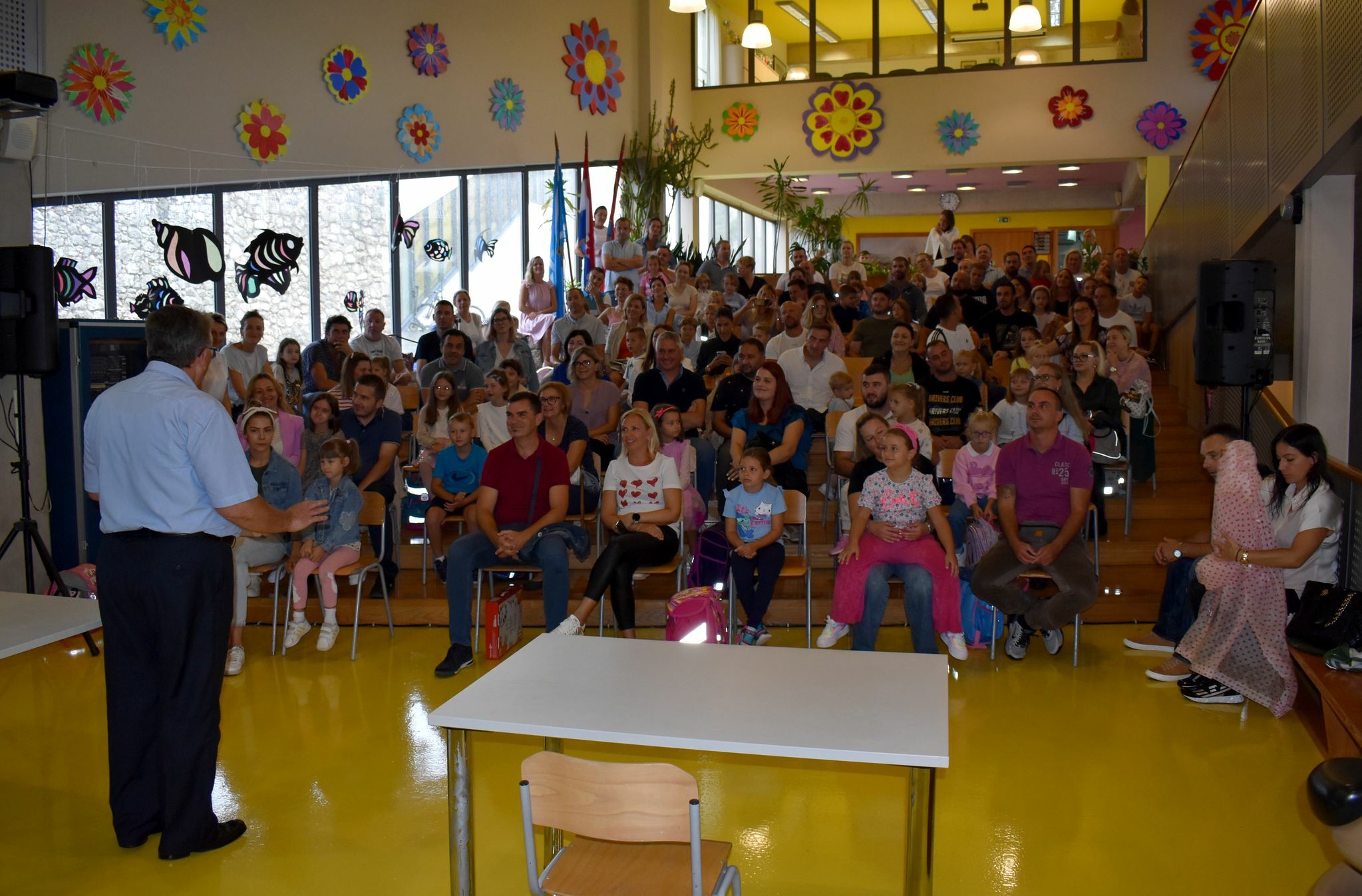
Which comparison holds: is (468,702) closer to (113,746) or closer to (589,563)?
(113,746)

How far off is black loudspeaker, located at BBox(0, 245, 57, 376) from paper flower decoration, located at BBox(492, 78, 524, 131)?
6440 millimetres

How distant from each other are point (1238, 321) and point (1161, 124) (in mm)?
8573

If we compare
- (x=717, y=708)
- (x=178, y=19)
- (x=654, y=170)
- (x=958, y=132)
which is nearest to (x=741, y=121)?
(x=654, y=170)

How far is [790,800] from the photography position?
12.5 ft

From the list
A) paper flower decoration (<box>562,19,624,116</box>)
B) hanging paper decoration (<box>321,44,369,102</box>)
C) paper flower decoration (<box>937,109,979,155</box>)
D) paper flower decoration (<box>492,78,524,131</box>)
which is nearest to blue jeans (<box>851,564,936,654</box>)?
hanging paper decoration (<box>321,44,369,102</box>)

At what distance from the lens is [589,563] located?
255 inches

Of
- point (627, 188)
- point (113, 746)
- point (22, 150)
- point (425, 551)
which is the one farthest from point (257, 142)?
point (113, 746)

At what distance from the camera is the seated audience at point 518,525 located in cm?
543

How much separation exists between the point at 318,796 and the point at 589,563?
2.76 m

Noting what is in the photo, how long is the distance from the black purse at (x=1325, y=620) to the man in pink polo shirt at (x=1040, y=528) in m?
0.96

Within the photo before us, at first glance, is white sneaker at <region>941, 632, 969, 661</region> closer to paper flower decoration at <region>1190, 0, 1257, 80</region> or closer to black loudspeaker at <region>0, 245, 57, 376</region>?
black loudspeaker at <region>0, 245, 57, 376</region>

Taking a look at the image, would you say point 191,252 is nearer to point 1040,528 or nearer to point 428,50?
point 428,50

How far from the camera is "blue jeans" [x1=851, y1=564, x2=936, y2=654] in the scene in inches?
204

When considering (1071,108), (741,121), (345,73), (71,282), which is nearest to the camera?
(71,282)
